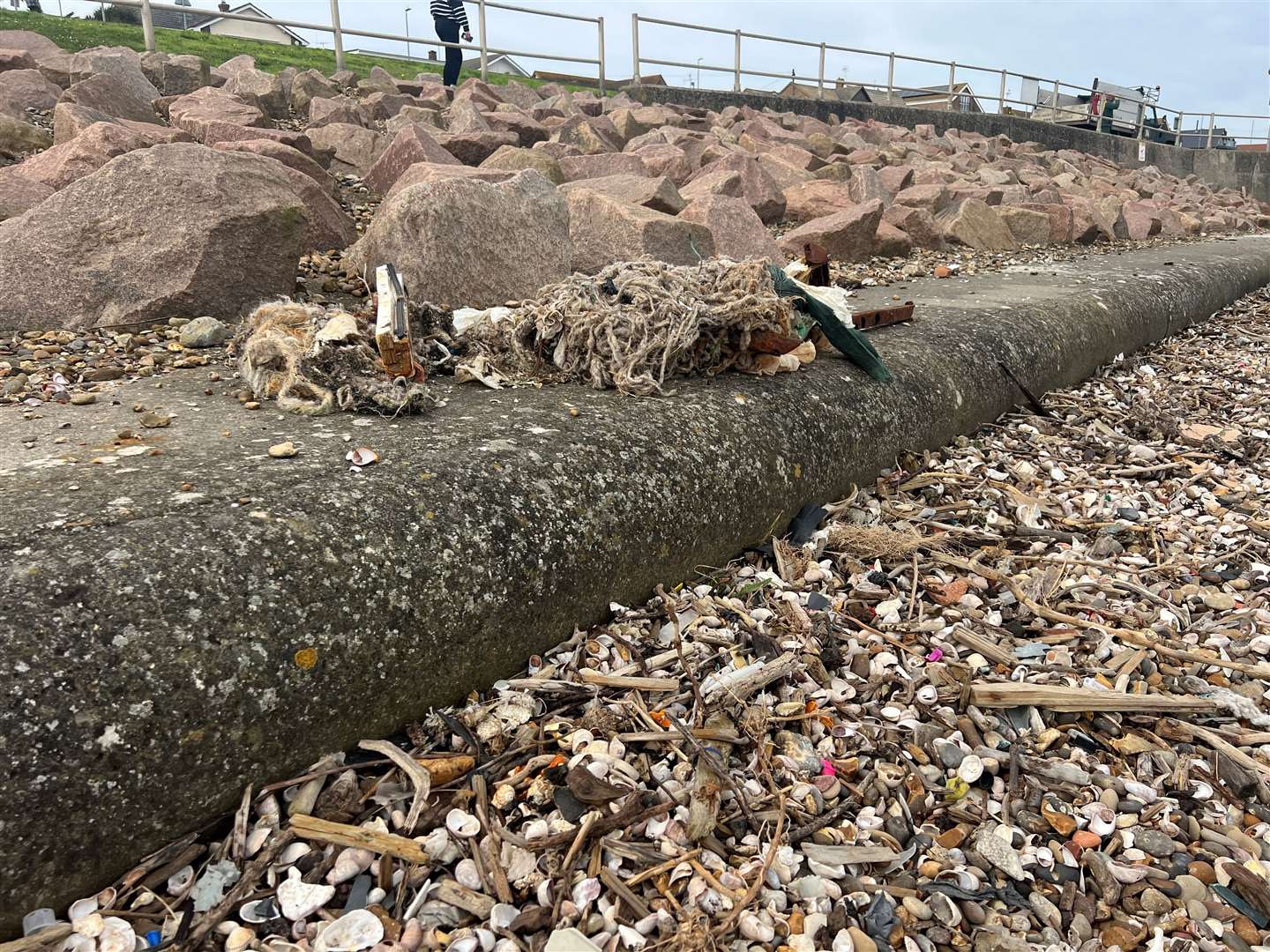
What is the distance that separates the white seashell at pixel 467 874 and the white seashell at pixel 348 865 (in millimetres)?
136

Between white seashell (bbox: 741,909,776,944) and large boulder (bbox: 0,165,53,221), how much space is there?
12.3ft

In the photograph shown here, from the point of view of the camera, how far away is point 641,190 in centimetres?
491

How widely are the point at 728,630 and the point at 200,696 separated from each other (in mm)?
1125

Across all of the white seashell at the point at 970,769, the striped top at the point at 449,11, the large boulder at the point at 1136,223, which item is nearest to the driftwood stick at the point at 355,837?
the white seashell at the point at 970,769

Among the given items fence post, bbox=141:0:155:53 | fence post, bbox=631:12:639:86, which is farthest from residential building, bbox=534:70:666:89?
fence post, bbox=141:0:155:53

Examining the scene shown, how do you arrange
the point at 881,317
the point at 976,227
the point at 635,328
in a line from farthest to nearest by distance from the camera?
the point at 976,227
the point at 881,317
the point at 635,328

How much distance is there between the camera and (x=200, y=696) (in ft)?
4.17

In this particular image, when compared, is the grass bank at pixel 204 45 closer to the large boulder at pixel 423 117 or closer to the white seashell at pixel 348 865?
the large boulder at pixel 423 117

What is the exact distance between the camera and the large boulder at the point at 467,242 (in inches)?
129

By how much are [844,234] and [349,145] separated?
345 cm

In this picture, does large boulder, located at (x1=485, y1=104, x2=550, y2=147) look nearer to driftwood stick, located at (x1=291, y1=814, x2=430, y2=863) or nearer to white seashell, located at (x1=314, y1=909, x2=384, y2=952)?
driftwood stick, located at (x1=291, y1=814, x2=430, y2=863)

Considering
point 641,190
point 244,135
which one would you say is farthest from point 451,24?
point 641,190

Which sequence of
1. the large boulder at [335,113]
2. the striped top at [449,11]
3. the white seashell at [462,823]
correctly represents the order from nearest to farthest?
the white seashell at [462,823] → the large boulder at [335,113] → the striped top at [449,11]

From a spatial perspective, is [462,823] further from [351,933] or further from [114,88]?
[114,88]
